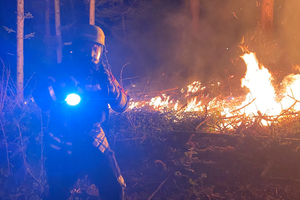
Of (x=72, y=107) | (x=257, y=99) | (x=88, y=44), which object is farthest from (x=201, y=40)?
(x=72, y=107)

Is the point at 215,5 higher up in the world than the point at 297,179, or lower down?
higher up

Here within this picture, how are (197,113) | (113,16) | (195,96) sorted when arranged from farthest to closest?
(113,16)
(195,96)
(197,113)

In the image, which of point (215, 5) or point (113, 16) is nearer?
point (215, 5)

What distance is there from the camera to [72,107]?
2863mm

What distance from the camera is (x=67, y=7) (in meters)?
14.8

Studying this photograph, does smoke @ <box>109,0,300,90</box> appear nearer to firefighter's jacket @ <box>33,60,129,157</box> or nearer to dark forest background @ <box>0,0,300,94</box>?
dark forest background @ <box>0,0,300,94</box>

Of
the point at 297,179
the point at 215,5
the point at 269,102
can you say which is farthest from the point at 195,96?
the point at 215,5

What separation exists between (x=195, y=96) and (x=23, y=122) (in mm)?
5241

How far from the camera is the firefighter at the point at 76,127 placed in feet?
9.37

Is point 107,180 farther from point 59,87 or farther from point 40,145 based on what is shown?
point 40,145

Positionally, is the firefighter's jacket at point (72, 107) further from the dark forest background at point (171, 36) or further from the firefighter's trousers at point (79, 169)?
the dark forest background at point (171, 36)

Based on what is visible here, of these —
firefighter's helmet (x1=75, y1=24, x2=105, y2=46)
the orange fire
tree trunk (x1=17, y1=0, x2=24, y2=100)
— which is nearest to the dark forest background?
the orange fire

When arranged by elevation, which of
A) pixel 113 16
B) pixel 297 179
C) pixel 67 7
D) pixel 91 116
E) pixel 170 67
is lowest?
pixel 297 179

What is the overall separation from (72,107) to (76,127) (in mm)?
291
